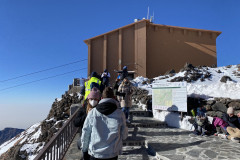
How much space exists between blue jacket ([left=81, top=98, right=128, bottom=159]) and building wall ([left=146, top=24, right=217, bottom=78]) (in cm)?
1788

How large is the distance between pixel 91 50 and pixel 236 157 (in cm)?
2074

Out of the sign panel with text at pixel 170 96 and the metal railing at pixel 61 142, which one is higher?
the sign panel with text at pixel 170 96

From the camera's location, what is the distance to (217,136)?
18.0ft

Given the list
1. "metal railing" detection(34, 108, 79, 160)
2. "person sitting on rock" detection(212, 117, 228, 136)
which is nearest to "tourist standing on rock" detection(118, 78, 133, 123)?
"metal railing" detection(34, 108, 79, 160)

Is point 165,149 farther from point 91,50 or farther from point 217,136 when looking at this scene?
point 91,50

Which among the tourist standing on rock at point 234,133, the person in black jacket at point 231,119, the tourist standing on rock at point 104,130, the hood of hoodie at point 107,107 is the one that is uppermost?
the hood of hoodie at point 107,107

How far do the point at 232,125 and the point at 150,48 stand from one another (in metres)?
15.9

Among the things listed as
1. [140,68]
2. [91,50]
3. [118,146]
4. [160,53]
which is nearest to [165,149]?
[118,146]

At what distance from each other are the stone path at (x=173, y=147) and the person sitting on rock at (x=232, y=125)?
0.65 ft

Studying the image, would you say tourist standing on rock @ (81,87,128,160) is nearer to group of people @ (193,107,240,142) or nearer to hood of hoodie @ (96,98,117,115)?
hood of hoodie @ (96,98,117,115)

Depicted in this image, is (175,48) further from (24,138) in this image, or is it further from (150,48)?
(24,138)

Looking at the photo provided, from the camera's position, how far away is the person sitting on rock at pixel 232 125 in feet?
16.3

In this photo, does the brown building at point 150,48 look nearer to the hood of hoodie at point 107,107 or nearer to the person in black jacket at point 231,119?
the person in black jacket at point 231,119

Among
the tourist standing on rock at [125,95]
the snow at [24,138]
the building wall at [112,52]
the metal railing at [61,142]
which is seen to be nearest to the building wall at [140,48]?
the building wall at [112,52]
